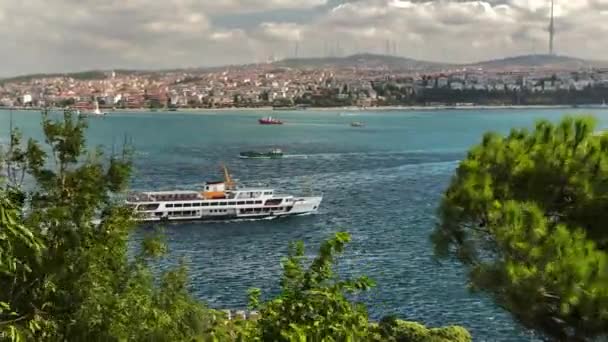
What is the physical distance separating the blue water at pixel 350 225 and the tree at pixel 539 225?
2.42ft

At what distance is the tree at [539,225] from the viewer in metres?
5.26

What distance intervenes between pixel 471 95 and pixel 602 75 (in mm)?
26452

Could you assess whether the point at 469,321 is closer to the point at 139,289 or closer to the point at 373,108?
the point at 139,289

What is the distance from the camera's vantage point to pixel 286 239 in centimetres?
2591

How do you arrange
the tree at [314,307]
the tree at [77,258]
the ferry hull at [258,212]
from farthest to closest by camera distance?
the ferry hull at [258,212], the tree at [77,258], the tree at [314,307]

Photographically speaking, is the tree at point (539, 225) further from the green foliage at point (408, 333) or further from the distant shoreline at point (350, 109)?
the distant shoreline at point (350, 109)

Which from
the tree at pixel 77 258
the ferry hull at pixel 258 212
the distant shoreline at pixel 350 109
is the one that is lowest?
the ferry hull at pixel 258 212

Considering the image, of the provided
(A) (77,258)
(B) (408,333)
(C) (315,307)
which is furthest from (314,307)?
(B) (408,333)

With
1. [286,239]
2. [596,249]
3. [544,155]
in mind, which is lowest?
[286,239]

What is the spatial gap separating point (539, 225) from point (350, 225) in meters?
21.6

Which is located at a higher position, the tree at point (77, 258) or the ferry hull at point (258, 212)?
the tree at point (77, 258)

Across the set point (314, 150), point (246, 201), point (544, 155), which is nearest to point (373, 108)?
point (314, 150)

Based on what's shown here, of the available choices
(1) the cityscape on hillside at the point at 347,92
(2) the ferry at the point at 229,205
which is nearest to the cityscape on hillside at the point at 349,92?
(1) the cityscape on hillside at the point at 347,92

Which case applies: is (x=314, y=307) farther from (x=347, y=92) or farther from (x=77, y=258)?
(x=347, y=92)
